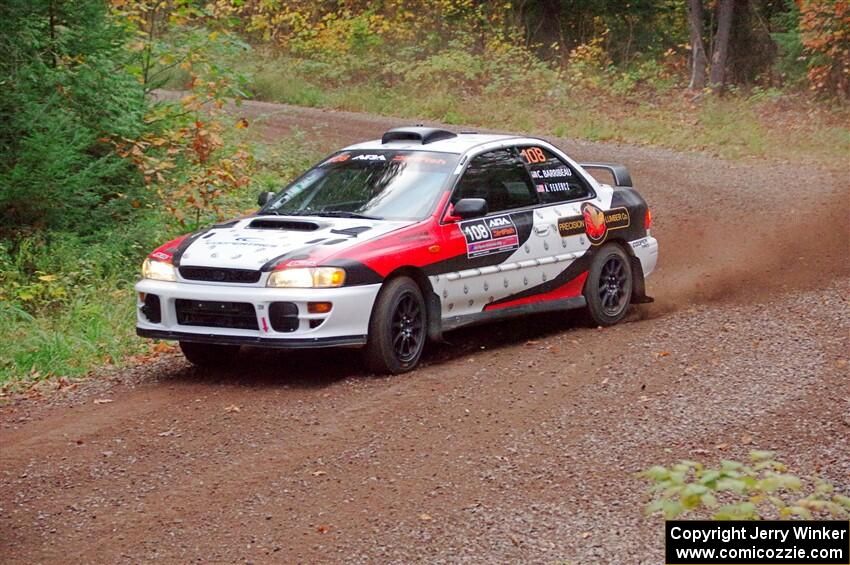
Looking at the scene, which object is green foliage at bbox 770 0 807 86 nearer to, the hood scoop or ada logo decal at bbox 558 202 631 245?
ada logo decal at bbox 558 202 631 245

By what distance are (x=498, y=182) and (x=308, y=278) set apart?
2383mm

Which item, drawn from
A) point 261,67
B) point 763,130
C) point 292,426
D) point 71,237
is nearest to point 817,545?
point 292,426

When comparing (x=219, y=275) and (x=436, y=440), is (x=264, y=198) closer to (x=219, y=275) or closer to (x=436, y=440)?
(x=219, y=275)

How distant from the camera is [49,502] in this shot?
658 cm

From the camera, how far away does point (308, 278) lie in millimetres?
8711

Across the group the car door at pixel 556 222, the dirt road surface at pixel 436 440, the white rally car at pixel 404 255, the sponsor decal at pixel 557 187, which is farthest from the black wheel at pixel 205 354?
the sponsor decal at pixel 557 187

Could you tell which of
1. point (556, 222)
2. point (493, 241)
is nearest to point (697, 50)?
point (556, 222)

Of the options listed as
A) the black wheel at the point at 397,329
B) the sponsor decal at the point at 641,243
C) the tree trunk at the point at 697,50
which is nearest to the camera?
the black wheel at the point at 397,329

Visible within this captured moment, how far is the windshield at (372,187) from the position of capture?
385 inches

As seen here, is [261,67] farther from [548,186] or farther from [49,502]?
[49,502]

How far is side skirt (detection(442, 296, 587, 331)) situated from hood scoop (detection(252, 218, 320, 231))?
4.19 feet

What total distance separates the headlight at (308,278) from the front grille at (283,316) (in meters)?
0.14

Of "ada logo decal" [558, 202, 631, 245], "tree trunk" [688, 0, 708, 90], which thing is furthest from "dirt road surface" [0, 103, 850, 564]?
"tree trunk" [688, 0, 708, 90]

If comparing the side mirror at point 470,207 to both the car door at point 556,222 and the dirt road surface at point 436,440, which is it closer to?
the car door at point 556,222
